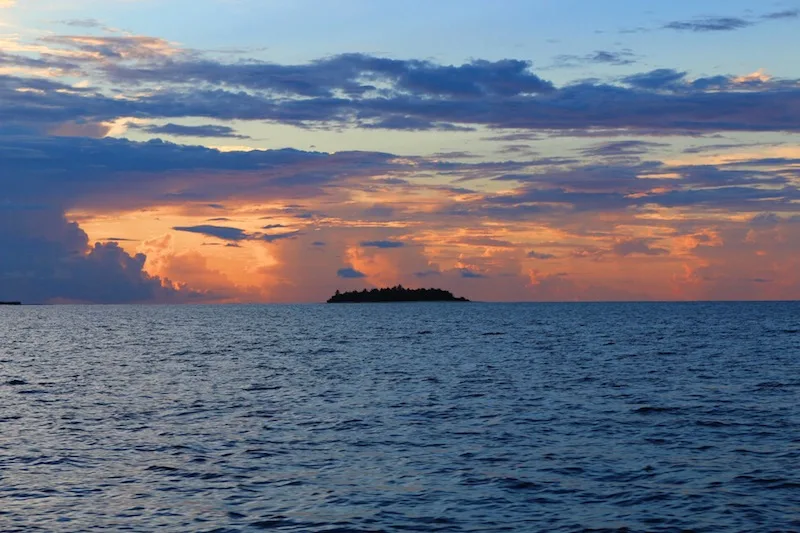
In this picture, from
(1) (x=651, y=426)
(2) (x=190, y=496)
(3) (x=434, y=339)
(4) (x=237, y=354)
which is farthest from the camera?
(3) (x=434, y=339)

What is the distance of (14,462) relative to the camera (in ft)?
103

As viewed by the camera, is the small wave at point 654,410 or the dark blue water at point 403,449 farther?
the small wave at point 654,410

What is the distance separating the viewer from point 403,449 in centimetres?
3391

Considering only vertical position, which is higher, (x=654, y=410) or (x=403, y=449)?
(x=654, y=410)

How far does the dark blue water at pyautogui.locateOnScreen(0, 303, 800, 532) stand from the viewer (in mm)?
24406

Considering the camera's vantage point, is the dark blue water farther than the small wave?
No

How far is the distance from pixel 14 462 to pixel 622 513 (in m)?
22.1

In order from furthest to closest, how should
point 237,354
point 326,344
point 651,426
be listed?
point 326,344, point 237,354, point 651,426

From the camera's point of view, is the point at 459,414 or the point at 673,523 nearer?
the point at 673,523

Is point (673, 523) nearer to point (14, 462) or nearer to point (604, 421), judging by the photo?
point (604, 421)

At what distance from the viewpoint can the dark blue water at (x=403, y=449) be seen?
24.4 m

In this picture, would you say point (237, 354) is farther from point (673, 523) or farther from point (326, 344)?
point (673, 523)

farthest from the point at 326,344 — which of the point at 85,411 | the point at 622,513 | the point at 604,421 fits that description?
the point at 622,513

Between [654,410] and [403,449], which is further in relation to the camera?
[654,410]
